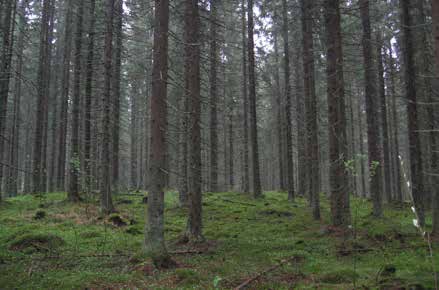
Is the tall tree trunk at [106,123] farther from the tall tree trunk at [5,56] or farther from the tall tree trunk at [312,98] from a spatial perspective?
the tall tree trunk at [312,98]

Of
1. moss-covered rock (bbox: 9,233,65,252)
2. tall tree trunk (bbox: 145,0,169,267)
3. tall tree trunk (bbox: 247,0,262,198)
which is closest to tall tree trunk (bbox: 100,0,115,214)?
moss-covered rock (bbox: 9,233,65,252)

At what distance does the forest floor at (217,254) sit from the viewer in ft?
22.6

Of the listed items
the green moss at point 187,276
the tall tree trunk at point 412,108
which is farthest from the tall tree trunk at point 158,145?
the tall tree trunk at point 412,108

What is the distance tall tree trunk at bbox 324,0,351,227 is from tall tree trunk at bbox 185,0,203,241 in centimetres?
452

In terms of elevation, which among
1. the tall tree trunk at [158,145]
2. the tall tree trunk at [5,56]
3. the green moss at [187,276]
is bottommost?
the green moss at [187,276]

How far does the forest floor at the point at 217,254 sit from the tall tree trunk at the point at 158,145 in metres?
0.49

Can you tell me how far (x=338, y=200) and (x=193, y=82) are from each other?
6406 mm

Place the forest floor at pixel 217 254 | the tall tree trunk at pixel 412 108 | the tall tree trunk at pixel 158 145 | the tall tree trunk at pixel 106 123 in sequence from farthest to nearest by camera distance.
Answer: the tall tree trunk at pixel 106 123 → the tall tree trunk at pixel 412 108 → the tall tree trunk at pixel 158 145 → the forest floor at pixel 217 254

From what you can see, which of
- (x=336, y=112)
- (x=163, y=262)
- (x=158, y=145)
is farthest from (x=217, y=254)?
(x=336, y=112)

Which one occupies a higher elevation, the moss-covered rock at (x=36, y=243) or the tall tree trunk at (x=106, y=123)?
the tall tree trunk at (x=106, y=123)

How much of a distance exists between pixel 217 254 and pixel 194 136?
3870 millimetres

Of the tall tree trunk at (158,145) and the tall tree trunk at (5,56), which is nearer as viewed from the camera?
the tall tree trunk at (5,56)

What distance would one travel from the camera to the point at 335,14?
11523 millimetres

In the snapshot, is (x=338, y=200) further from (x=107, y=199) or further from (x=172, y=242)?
(x=107, y=199)
